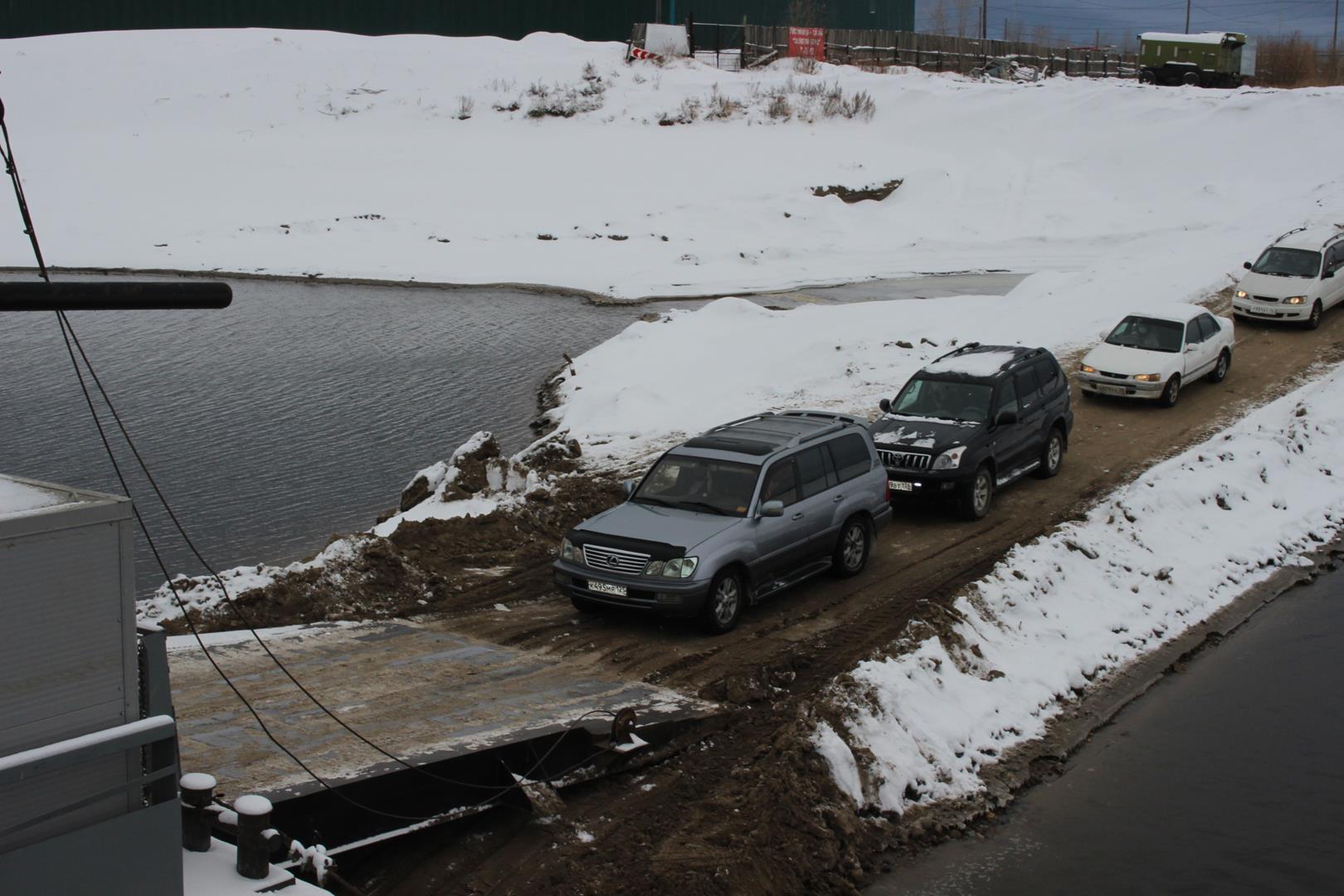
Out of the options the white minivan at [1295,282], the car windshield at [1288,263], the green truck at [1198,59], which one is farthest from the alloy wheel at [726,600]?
the green truck at [1198,59]

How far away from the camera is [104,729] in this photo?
619cm

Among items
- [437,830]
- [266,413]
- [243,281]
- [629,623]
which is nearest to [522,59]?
[243,281]

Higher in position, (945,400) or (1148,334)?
(1148,334)

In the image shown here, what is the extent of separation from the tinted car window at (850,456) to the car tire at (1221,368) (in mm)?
11162

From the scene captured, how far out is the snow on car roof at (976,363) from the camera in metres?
18.2

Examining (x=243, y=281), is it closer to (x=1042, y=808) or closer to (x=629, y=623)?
(x=629, y=623)

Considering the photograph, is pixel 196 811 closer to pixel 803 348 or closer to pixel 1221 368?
pixel 803 348

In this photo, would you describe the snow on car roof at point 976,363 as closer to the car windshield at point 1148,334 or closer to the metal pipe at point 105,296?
the car windshield at point 1148,334

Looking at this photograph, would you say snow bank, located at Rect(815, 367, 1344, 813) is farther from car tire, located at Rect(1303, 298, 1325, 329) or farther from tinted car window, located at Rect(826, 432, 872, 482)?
car tire, located at Rect(1303, 298, 1325, 329)

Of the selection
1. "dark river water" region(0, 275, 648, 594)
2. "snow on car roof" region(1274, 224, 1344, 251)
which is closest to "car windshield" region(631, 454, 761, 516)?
"dark river water" region(0, 275, 648, 594)

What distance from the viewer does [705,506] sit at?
13891 millimetres

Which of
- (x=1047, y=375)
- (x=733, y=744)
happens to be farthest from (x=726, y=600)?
(x=1047, y=375)

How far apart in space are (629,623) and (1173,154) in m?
45.1

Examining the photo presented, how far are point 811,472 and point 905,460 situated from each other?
9.33 ft
